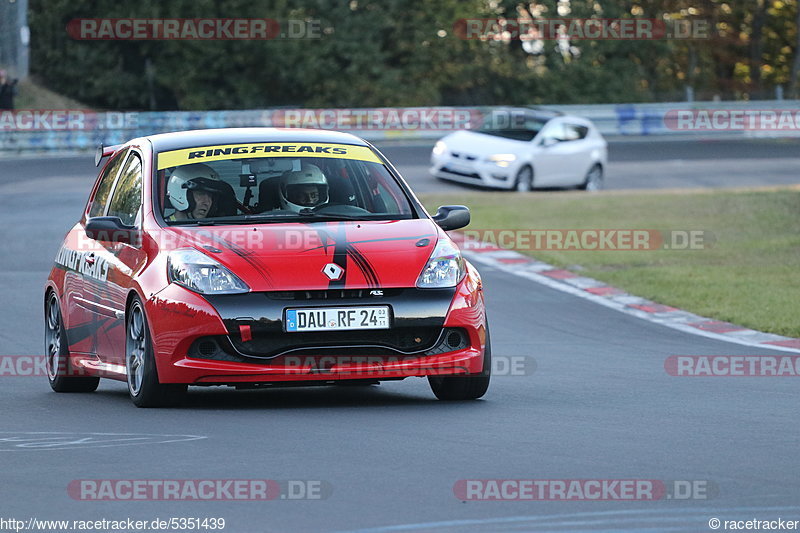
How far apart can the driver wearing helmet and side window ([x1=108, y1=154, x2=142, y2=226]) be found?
23cm

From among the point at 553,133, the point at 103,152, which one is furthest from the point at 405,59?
the point at 103,152

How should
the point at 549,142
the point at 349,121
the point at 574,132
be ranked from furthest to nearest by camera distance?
the point at 349,121 < the point at 574,132 < the point at 549,142

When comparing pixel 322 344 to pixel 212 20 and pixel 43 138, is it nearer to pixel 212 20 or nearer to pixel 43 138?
pixel 43 138

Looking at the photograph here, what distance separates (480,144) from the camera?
2852cm

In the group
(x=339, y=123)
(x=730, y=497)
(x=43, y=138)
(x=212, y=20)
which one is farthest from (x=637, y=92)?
(x=730, y=497)

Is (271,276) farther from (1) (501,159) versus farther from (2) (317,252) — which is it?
(1) (501,159)

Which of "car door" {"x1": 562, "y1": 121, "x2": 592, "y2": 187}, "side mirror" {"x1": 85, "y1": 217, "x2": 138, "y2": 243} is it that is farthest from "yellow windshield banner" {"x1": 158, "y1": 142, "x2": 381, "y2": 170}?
"car door" {"x1": 562, "y1": 121, "x2": 592, "y2": 187}

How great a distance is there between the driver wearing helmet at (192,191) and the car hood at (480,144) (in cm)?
1922

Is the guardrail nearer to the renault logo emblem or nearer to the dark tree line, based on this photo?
the dark tree line

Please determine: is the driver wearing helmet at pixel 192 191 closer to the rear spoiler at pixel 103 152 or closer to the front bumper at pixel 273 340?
the front bumper at pixel 273 340

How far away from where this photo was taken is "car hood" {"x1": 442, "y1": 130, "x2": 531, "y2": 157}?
1113 inches

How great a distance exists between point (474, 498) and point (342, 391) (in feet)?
12.0

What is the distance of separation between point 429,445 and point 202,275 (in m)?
1.77

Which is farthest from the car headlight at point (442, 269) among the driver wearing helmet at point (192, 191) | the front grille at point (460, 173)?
the front grille at point (460, 173)
